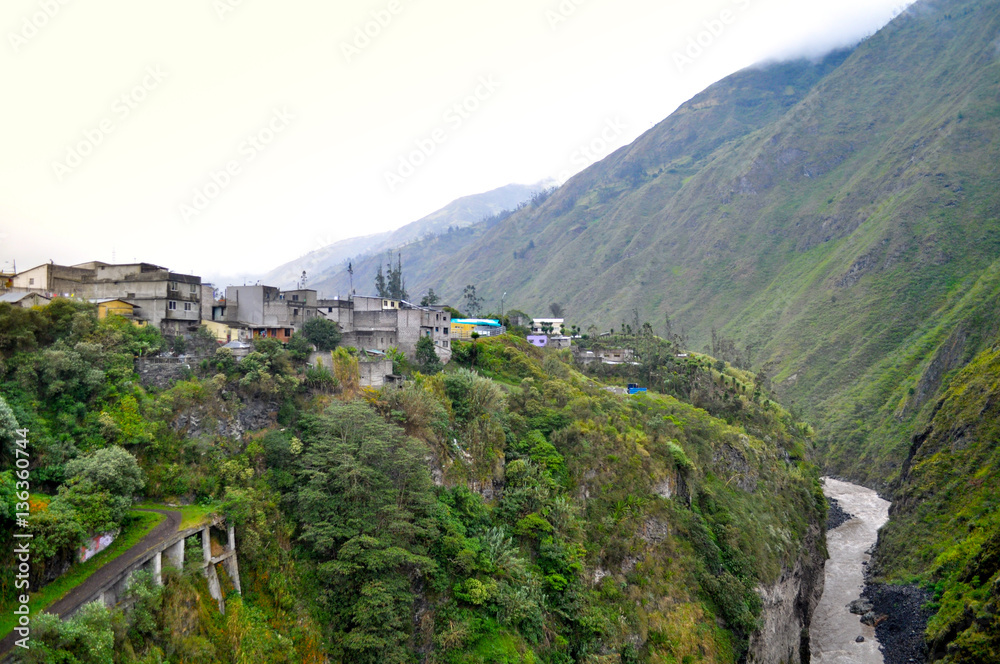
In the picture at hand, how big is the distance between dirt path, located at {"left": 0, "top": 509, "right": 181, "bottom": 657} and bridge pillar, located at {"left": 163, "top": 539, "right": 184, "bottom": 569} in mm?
369

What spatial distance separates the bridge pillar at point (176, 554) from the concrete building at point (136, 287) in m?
20.3

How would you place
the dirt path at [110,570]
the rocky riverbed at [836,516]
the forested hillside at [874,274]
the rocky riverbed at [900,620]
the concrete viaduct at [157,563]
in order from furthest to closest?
the forested hillside at [874,274]
the rocky riverbed at [836,516]
the rocky riverbed at [900,620]
the concrete viaduct at [157,563]
the dirt path at [110,570]

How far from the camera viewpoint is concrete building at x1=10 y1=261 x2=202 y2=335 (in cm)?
3594

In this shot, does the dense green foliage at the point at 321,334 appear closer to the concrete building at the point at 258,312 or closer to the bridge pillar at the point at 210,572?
the concrete building at the point at 258,312

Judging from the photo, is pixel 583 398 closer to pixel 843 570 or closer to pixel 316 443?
pixel 316 443

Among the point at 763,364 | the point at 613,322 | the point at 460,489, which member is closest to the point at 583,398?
the point at 460,489

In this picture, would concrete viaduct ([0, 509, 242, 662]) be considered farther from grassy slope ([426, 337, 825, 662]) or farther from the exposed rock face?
the exposed rock face

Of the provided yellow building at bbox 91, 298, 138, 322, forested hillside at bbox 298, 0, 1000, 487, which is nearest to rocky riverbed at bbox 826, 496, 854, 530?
forested hillside at bbox 298, 0, 1000, 487

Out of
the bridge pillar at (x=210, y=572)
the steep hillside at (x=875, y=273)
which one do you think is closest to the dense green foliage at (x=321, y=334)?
the bridge pillar at (x=210, y=572)

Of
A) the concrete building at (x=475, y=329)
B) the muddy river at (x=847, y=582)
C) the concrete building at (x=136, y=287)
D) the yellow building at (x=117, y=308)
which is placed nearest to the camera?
the yellow building at (x=117, y=308)

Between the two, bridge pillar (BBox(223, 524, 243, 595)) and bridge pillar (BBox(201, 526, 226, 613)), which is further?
bridge pillar (BBox(223, 524, 243, 595))

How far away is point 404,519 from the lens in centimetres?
2553

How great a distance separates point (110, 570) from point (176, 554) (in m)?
2.24

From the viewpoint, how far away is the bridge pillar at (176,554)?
18.3m
